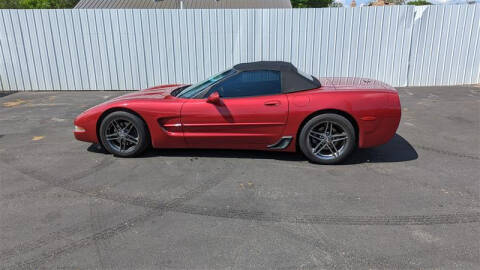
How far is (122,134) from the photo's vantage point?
4.43 m

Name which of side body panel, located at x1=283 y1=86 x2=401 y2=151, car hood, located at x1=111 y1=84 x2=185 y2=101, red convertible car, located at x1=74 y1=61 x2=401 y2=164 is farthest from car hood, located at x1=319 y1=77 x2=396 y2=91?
car hood, located at x1=111 y1=84 x2=185 y2=101

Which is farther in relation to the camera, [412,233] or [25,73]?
[25,73]

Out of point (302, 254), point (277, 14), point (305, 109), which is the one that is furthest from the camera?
point (277, 14)

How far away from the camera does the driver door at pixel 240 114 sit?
410cm

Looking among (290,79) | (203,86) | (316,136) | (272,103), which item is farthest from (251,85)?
(316,136)

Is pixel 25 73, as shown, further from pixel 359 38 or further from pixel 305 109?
pixel 359 38

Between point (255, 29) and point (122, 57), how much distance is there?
3.88 m

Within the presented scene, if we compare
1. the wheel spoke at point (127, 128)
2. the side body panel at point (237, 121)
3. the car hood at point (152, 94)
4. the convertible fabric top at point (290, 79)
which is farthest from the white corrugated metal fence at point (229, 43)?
the side body panel at point (237, 121)

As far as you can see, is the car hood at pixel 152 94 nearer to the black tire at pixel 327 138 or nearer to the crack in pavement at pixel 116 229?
the crack in pavement at pixel 116 229

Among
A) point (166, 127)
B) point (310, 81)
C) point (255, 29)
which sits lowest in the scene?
point (166, 127)

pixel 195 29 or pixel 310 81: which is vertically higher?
pixel 195 29

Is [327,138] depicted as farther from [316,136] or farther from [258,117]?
[258,117]

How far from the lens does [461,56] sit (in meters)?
9.12

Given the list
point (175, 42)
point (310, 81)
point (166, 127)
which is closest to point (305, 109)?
point (310, 81)
